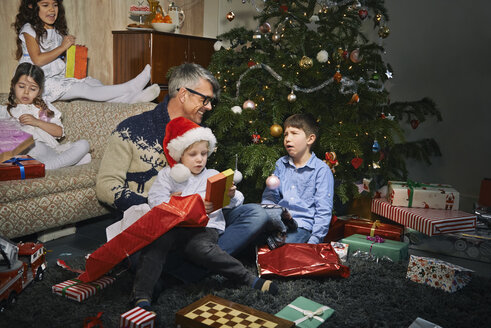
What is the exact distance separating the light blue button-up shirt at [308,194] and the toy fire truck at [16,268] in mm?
1323

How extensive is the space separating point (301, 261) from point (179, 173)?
0.83 meters

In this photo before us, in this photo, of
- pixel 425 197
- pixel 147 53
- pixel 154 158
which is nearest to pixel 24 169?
pixel 154 158

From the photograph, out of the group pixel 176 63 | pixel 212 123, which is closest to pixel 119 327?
pixel 212 123

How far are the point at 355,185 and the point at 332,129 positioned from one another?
466 millimetres

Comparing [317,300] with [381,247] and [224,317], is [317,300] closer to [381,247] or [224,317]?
[224,317]

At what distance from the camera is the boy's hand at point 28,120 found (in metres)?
3.17

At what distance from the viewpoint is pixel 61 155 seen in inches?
127

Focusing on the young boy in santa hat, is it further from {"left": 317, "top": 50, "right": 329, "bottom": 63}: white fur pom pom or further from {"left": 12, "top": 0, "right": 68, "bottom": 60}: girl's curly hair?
{"left": 12, "top": 0, "right": 68, "bottom": 60}: girl's curly hair

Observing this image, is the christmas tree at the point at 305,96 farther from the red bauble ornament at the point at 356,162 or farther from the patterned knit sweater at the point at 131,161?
the patterned knit sweater at the point at 131,161

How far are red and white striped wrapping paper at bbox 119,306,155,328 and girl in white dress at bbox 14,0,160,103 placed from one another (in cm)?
239

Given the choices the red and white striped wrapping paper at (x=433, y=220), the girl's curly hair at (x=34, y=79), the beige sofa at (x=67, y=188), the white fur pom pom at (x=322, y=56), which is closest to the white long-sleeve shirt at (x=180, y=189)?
the beige sofa at (x=67, y=188)

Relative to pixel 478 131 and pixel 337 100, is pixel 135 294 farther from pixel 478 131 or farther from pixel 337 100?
pixel 478 131

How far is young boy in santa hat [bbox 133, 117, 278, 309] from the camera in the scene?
6.72 feet

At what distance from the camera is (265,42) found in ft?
10.3
